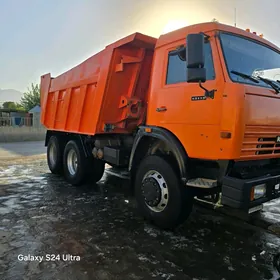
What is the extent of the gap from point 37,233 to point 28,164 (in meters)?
6.26

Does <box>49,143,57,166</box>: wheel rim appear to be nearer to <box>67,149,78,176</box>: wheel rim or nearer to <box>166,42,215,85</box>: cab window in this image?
<box>67,149,78,176</box>: wheel rim

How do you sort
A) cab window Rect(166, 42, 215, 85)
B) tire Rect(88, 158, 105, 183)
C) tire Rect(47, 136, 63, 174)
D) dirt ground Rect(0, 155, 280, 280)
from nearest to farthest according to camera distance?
dirt ground Rect(0, 155, 280, 280) → cab window Rect(166, 42, 215, 85) → tire Rect(88, 158, 105, 183) → tire Rect(47, 136, 63, 174)

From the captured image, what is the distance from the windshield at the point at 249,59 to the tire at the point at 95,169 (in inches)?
159

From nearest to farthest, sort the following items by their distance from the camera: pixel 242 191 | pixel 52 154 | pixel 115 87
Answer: pixel 242 191, pixel 115 87, pixel 52 154

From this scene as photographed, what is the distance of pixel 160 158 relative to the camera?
4.01 meters

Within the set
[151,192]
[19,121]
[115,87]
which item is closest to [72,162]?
[115,87]

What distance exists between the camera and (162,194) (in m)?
3.95

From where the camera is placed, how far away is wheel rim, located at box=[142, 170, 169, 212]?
12.9 ft

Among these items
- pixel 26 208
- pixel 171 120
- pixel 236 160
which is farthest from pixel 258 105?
pixel 26 208

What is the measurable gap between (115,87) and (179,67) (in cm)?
166

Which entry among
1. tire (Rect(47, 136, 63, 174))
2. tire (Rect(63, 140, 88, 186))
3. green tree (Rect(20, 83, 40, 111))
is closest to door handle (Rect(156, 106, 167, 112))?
tire (Rect(63, 140, 88, 186))

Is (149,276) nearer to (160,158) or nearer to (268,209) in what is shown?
(160,158)

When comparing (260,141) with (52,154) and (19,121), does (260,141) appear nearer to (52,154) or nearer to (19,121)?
(52,154)

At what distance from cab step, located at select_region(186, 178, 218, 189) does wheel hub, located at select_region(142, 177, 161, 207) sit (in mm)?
577
